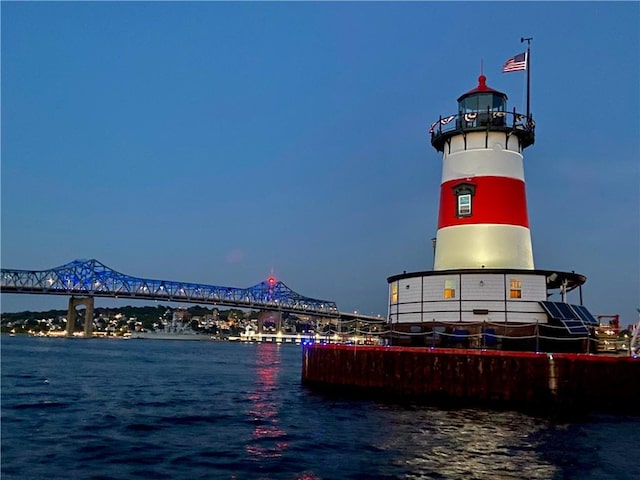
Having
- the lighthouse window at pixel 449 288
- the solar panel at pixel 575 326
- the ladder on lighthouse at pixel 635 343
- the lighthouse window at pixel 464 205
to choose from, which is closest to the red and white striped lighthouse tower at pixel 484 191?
the lighthouse window at pixel 464 205

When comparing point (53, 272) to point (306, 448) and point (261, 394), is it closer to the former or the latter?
point (261, 394)

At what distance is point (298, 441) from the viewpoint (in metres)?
15.7

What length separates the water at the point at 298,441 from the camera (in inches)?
496

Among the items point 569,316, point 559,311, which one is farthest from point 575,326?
point 559,311

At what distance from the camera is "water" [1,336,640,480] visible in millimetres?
12586

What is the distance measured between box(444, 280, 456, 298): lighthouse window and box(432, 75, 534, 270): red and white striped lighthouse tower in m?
1.55

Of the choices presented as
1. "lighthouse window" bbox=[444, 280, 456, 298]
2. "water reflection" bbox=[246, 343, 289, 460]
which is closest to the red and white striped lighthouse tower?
"lighthouse window" bbox=[444, 280, 456, 298]

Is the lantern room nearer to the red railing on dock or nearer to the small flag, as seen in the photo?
the small flag

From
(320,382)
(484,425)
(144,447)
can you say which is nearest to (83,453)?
(144,447)

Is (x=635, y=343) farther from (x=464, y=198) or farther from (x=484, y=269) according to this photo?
(x=464, y=198)

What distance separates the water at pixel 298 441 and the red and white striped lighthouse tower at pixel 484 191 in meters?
7.77

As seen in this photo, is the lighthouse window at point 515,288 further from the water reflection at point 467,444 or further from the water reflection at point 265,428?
the water reflection at point 265,428

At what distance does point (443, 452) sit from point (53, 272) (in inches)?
6807

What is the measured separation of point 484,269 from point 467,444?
31.2 feet
